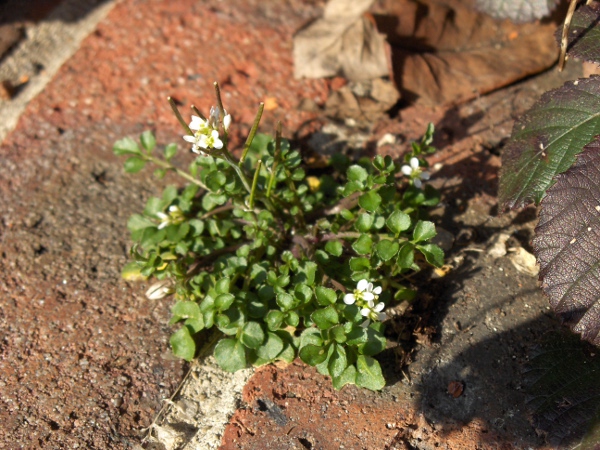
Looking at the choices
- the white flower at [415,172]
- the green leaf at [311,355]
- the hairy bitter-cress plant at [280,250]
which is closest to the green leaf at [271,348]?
the hairy bitter-cress plant at [280,250]

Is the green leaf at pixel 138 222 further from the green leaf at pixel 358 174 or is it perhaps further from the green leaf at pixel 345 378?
the green leaf at pixel 345 378

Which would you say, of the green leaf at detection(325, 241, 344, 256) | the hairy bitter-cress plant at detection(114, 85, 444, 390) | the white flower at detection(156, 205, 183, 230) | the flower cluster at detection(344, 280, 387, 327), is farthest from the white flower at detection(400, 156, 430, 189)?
the white flower at detection(156, 205, 183, 230)

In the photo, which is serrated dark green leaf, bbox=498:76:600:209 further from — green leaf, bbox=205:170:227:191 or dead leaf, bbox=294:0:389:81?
green leaf, bbox=205:170:227:191

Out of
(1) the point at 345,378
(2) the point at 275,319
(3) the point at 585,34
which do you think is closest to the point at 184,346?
(2) the point at 275,319

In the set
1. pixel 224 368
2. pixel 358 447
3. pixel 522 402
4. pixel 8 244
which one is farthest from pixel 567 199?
pixel 8 244

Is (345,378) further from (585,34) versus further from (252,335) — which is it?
(585,34)

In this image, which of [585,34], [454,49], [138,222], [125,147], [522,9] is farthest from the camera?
[454,49]

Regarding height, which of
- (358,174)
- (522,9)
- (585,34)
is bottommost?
(358,174)
